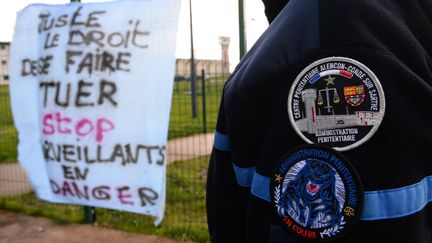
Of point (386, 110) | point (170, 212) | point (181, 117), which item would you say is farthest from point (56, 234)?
point (386, 110)

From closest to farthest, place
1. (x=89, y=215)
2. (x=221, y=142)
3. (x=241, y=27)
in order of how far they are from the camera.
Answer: (x=221, y=142) → (x=241, y=27) → (x=89, y=215)

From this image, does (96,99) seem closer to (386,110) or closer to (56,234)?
(56,234)

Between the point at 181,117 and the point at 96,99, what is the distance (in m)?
2.34

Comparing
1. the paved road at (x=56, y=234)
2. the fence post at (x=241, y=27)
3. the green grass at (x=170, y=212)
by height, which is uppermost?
the fence post at (x=241, y=27)

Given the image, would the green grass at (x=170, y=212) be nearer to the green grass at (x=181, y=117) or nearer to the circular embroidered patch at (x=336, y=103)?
the green grass at (x=181, y=117)

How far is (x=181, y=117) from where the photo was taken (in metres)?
5.93

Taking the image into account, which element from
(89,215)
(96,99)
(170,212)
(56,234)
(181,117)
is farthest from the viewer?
(181,117)

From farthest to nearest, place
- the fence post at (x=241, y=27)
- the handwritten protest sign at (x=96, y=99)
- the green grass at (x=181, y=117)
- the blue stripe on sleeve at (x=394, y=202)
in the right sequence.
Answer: the green grass at (x=181, y=117) < the handwritten protest sign at (x=96, y=99) < the fence post at (x=241, y=27) < the blue stripe on sleeve at (x=394, y=202)

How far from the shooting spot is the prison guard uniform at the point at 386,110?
2.28 feet

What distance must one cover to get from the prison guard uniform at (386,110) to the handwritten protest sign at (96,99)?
2461mm

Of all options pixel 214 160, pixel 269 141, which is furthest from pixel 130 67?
pixel 269 141

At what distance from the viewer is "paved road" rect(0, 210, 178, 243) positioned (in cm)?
391

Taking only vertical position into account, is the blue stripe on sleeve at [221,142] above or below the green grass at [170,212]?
above

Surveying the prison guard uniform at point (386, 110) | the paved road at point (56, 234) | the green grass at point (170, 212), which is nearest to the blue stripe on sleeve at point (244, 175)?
the prison guard uniform at point (386, 110)
